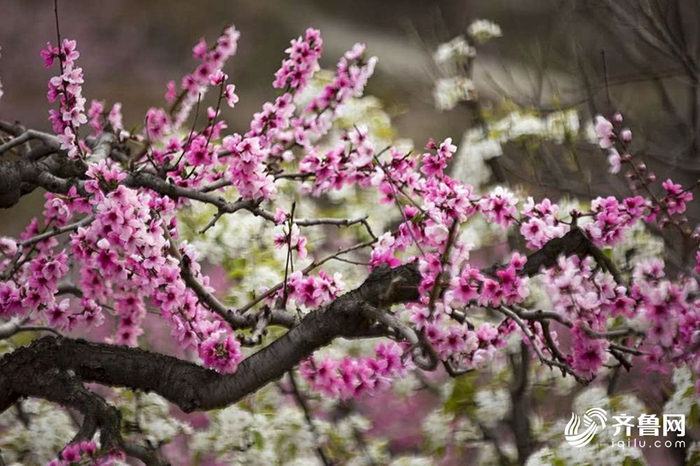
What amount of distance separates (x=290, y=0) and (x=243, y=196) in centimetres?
895

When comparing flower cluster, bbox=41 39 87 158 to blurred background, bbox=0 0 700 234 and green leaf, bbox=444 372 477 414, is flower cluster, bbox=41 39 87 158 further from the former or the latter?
blurred background, bbox=0 0 700 234

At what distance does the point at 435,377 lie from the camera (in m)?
4.19

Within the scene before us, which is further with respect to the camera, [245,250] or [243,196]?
[245,250]

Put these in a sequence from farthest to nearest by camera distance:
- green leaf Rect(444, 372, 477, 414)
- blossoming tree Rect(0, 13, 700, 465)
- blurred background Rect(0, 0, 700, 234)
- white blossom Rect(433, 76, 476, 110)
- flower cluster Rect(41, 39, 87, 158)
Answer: blurred background Rect(0, 0, 700, 234) → white blossom Rect(433, 76, 476, 110) → green leaf Rect(444, 372, 477, 414) → flower cluster Rect(41, 39, 87, 158) → blossoming tree Rect(0, 13, 700, 465)

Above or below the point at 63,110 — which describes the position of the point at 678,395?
below

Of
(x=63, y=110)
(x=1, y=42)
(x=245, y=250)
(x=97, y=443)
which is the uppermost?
(x=1, y=42)

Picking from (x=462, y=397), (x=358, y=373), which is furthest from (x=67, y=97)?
(x=462, y=397)

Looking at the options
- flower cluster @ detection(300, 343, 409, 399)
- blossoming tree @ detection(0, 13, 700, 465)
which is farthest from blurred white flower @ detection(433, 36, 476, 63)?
flower cluster @ detection(300, 343, 409, 399)

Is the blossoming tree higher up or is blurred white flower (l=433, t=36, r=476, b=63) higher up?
blurred white flower (l=433, t=36, r=476, b=63)

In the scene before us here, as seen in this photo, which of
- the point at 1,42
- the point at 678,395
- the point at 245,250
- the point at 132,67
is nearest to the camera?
the point at 678,395

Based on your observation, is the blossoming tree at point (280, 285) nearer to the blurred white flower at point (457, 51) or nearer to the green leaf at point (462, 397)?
the green leaf at point (462, 397)

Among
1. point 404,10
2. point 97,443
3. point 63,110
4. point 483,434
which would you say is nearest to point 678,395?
point 483,434

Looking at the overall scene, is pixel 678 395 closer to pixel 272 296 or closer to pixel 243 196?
pixel 272 296

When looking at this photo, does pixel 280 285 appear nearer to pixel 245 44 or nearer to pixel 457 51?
pixel 457 51
